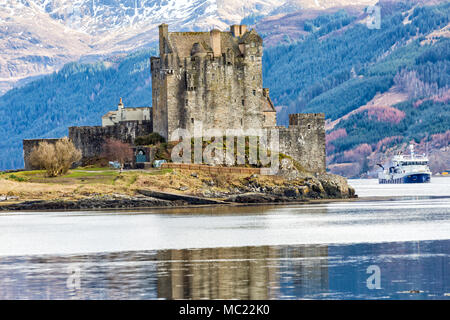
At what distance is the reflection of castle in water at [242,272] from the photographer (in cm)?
3694

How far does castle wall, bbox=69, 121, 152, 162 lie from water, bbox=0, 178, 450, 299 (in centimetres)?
3481

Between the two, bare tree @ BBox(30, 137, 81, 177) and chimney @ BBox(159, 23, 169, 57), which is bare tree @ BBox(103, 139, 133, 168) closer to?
bare tree @ BBox(30, 137, 81, 177)

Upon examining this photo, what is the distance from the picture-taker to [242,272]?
1690 inches

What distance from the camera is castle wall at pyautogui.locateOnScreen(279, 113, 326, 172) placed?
12250cm

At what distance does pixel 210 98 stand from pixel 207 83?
1.83m

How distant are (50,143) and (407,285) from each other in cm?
9154

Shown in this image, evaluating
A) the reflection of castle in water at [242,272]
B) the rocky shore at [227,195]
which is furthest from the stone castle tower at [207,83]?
the reflection of castle in water at [242,272]

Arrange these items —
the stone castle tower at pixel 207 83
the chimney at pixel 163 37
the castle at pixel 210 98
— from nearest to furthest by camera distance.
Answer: the stone castle tower at pixel 207 83 → the castle at pixel 210 98 → the chimney at pixel 163 37

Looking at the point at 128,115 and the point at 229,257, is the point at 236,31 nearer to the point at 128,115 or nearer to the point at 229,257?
the point at 128,115

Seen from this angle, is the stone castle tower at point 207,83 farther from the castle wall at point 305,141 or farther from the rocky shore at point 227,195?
the rocky shore at point 227,195

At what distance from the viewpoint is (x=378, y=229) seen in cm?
6812

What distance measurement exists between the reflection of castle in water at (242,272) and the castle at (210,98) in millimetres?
63199

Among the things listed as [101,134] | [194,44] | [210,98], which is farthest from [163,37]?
[101,134]
